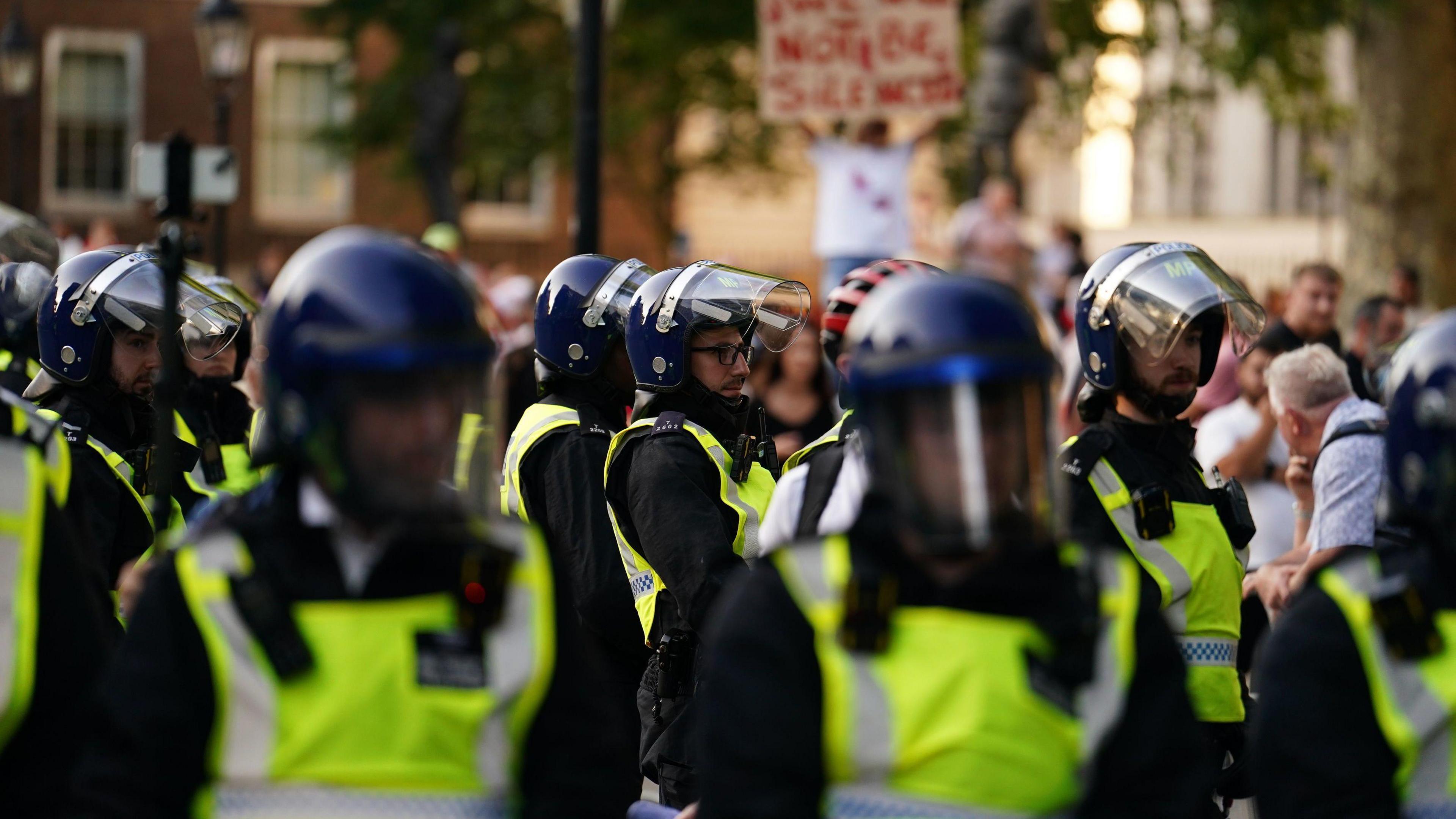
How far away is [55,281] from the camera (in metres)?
5.25

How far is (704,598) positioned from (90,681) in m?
1.84

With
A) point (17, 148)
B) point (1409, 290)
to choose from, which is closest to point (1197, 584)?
point (1409, 290)

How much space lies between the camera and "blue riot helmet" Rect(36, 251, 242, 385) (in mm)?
5062

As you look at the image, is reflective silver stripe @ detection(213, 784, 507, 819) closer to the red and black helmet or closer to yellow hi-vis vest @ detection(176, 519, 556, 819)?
yellow hi-vis vest @ detection(176, 519, 556, 819)

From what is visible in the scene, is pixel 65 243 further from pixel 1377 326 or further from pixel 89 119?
pixel 89 119

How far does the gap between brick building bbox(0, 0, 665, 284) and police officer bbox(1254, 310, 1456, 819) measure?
2639cm

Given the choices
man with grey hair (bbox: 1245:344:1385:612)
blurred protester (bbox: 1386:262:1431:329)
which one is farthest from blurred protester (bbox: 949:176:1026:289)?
man with grey hair (bbox: 1245:344:1385:612)

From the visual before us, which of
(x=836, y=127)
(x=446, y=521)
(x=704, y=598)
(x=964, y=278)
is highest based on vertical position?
(x=836, y=127)

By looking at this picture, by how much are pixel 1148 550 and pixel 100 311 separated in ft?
9.29

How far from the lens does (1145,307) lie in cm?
430

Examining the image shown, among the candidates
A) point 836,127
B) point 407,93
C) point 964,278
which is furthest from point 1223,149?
point 964,278

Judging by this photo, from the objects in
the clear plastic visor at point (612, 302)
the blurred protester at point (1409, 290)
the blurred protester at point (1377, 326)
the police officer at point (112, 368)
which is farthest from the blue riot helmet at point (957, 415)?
the blurred protester at point (1409, 290)

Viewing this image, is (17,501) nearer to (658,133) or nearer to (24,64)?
(24,64)

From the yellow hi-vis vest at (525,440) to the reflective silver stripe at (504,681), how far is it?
2592mm
